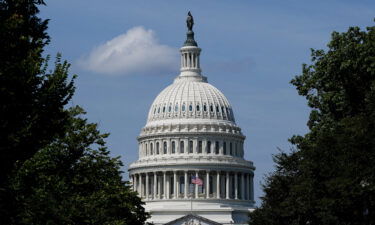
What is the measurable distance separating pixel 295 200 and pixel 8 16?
150 ft

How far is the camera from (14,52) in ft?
123

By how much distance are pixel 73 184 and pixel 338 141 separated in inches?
713

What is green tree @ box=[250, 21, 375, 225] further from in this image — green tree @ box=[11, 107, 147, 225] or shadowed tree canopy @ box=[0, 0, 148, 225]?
shadowed tree canopy @ box=[0, 0, 148, 225]

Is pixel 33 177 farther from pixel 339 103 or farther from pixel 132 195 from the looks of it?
pixel 132 195

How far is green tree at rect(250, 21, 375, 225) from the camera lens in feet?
204

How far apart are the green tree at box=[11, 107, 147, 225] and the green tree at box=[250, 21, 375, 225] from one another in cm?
1339

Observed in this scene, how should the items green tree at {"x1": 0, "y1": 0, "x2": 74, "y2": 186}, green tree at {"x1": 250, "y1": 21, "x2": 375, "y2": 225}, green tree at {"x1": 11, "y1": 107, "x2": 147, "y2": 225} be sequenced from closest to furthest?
green tree at {"x1": 0, "y1": 0, "x2": 74, "y2": 186}, green tree at {"x1": 11, "y1": 107, "x2": 147, "y2": 225}, green tree at {"x1": 250, "y1": 21, "x2": 375, "y2": 225}

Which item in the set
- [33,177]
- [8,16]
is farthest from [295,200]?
[8,16]

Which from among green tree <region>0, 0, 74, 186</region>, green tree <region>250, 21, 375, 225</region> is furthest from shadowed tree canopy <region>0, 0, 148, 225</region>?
green tree <region>250, 21, 375, 225</region>

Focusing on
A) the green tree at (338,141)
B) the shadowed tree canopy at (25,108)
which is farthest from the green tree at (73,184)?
the green tree at (338,141)

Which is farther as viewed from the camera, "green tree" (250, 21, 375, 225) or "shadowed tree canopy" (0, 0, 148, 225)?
"green tree" (250, 21, 375, 225)

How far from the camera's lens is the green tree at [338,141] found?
62156 mm

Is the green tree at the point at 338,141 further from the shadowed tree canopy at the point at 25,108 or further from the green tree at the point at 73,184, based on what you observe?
the shadowed tree canopy at the point at 25,108

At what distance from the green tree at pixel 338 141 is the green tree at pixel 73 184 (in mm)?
13392
